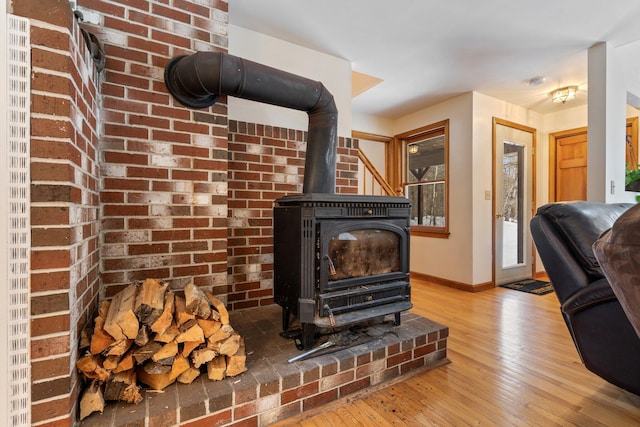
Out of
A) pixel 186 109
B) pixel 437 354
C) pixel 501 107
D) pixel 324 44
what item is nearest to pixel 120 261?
pixel 186 109

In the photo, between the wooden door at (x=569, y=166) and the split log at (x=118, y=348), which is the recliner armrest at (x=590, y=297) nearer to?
the split log at (x=118, y=348)

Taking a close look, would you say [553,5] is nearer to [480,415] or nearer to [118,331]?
[480,415]

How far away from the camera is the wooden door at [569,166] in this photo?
12.6ft

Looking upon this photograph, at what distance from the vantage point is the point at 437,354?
180 cm

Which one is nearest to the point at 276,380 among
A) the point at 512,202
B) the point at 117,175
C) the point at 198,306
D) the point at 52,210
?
the point at 198,306

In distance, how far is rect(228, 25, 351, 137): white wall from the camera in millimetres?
2189

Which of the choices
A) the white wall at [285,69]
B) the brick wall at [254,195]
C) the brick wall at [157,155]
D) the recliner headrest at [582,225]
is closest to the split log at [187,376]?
the brick wall at [157,155]

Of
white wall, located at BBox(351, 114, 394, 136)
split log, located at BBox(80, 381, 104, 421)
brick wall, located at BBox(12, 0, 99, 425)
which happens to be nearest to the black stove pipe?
brick wall, located at BBox(12, 0, 99, 425)

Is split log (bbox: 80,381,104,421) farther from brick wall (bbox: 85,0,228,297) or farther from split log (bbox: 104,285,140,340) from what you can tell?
brick wall (bbox: 85,0,228,297)

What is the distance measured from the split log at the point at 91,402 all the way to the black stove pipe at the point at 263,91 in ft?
4.34

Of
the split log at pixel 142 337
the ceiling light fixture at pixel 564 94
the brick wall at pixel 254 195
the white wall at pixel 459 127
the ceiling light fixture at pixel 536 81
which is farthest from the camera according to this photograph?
the ceiling light fixture at pixel 564 94

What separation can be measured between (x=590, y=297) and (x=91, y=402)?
6.39ft

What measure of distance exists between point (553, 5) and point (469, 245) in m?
2.28

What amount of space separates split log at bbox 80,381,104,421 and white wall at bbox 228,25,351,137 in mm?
1669
